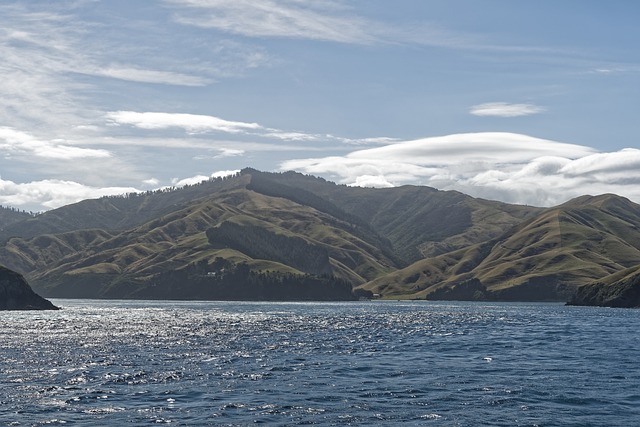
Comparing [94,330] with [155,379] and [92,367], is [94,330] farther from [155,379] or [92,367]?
[155,379]

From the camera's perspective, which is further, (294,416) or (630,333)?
(630,333)

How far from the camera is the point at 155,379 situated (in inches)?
3145

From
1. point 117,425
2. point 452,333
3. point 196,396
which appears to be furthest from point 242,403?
point 452,333

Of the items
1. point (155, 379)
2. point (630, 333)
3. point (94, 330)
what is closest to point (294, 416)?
point (155, 379)

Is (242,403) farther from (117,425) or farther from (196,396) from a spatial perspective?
(117,425)

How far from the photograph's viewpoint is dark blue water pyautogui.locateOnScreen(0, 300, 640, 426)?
194 feet

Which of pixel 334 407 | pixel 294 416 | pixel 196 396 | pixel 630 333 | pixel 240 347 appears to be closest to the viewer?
pixel 294 416

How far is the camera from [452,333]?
146250 mm

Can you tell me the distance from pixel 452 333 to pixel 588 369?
197ft

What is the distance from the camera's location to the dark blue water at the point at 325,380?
194 feet

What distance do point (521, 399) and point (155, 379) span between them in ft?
127

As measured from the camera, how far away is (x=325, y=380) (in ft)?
258

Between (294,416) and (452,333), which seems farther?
(452,333)

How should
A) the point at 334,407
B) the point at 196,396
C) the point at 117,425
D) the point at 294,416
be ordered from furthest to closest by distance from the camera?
the point at 196,396 < the point at 334,407 < the point at 294,416 < the point at 117,425
